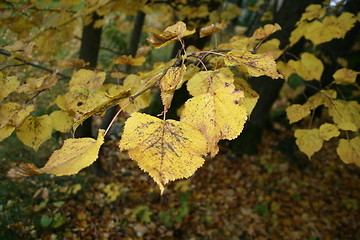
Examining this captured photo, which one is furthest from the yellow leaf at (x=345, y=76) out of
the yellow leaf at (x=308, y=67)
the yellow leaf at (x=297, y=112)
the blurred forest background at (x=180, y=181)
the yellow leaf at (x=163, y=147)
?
the yellow leaf at (x=163, y=147)

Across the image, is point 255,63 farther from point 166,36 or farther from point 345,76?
point 345,76

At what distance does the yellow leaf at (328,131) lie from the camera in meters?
1.16

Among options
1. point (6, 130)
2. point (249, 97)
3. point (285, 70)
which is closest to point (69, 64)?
point (6, 130)

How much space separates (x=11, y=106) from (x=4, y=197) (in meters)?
1.91

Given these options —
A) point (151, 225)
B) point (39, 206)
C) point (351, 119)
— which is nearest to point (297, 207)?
point (151, 225)

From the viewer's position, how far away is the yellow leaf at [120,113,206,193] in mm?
498

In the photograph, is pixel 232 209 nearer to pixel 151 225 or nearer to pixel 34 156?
pixel 151 225

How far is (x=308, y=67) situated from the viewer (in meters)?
1.32

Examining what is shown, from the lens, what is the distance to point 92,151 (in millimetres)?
501

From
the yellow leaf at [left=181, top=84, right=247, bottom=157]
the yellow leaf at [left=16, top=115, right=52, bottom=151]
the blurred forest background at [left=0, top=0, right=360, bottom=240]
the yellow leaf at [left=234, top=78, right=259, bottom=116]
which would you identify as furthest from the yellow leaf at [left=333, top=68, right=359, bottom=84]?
the yellow leaf at [left=16, top=115, right=52, bottom=151]

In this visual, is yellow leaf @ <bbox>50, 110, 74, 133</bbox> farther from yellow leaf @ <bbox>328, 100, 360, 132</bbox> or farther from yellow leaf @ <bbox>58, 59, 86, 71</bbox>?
yellow leaf @ <bbox>328, 100, 360, 132</bbox>

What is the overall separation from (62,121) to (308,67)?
1240 millimetres

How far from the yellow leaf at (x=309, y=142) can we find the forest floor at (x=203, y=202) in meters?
2.08

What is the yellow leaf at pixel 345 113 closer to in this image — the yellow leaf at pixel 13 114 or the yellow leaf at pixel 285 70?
the yellow leaf at pixel 285 70
